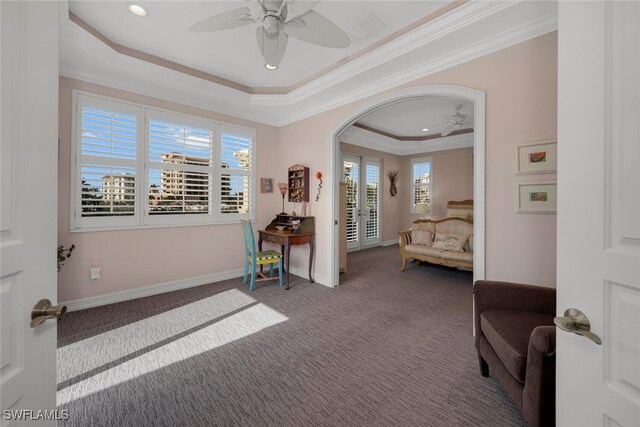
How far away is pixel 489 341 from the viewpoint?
5.67 feet

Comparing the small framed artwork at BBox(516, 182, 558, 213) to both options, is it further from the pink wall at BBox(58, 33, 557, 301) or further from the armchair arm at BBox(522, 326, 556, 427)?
the armchair arm at BBox(522, 326, 556, 427)

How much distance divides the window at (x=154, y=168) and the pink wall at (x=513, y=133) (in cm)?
332

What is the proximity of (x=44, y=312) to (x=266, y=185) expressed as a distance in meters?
4.07

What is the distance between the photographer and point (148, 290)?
356 centimetres

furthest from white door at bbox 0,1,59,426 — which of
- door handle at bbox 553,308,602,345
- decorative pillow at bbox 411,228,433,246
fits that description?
decorative pillow at bbox 411,228,433,246

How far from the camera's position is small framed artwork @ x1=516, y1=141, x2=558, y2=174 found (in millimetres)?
2074

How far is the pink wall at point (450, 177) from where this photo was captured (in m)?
6.67

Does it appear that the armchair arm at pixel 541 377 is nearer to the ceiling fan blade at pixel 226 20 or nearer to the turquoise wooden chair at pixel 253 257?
the ceiling fan blade at pixel 226 20

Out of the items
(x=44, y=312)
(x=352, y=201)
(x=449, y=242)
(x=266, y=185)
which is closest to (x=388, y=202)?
(x=352, y=201)

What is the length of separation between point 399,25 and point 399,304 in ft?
10.3

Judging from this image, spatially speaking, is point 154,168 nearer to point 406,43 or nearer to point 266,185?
point 266,185

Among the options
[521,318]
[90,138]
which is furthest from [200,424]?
[90,138]

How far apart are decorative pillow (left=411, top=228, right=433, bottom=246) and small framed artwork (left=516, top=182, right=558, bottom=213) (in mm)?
2875

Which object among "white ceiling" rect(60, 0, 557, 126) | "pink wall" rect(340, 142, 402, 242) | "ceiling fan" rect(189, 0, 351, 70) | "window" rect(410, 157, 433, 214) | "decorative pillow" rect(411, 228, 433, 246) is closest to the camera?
"ceiling fan" rect(189, 0, 351, 70)
